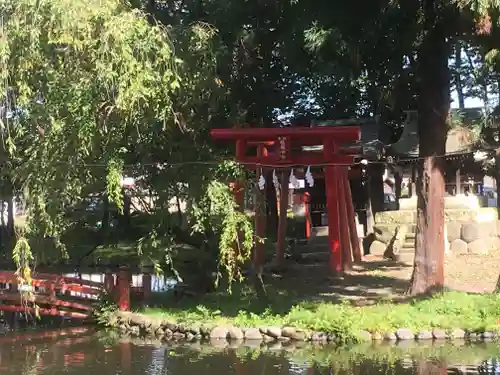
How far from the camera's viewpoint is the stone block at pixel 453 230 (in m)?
20.0

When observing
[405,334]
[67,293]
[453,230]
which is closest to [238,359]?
[405,334]

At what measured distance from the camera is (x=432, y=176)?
12.6 m

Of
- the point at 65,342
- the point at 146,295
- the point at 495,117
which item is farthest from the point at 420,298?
the point at 495,117

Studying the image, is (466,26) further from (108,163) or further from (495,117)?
(495,117)

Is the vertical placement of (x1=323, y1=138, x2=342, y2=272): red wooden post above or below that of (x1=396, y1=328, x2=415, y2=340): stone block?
above

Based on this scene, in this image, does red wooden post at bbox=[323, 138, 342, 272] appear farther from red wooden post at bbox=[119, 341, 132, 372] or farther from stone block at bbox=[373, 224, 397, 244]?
red wooden post at bbox=[119, 341, 132, 372]

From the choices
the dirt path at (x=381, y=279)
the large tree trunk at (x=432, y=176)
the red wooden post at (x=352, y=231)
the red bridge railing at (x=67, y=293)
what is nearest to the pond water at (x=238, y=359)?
the red bridge railing at (x=67, y=293)

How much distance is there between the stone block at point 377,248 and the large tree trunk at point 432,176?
842cm

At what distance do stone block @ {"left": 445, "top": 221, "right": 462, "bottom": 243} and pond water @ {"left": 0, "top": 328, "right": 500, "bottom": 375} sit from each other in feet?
32.9

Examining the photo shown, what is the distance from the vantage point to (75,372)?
9.45 m

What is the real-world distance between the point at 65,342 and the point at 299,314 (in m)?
4.57

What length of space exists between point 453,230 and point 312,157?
773cm

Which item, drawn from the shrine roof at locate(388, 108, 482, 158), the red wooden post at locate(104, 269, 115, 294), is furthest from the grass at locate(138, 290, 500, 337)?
the shrine roof at locate(388, 108, 482, 158)

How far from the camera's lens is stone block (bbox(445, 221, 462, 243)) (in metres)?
20.0
